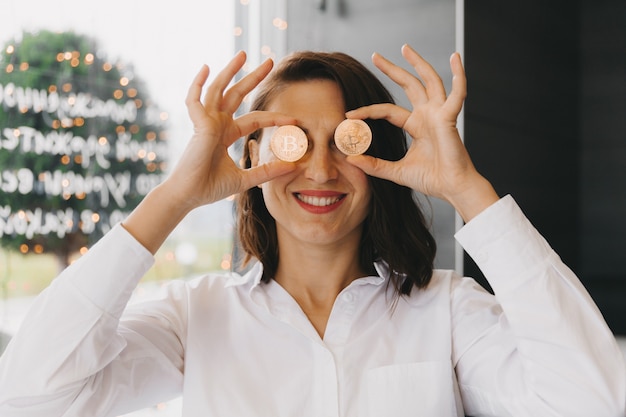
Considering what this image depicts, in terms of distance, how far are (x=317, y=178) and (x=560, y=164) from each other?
283 centimetres

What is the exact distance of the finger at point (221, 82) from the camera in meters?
1.30

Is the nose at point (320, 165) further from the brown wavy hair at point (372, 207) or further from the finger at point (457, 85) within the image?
the finger at point (457, 85)

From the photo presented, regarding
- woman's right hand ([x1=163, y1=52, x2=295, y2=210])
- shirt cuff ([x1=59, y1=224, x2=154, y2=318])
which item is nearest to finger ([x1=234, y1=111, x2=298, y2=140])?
woman's right hand ([x1=163, y1=52, x2=295, y2=210])

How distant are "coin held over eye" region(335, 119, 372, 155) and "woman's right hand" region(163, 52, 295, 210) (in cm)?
11

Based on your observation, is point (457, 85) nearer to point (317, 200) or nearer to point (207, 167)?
point (317, 200)

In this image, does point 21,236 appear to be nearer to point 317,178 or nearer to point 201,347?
point 201,347

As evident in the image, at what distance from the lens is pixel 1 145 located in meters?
2.29

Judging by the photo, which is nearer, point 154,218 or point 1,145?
point 154,218

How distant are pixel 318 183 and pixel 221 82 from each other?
11.3 inches

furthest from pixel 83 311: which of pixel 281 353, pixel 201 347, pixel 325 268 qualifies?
pixel 325 268

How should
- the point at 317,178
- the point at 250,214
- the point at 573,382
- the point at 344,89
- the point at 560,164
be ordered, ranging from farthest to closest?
the point at 560,164 → the point at 250,214 → the point at 344,89 → the point at 317,178 → the point at 573,382

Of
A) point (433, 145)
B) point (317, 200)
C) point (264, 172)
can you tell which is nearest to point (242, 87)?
point (264, 172)

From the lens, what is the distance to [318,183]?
54.3 inches

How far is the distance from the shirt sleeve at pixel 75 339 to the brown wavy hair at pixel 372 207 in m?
0.42
